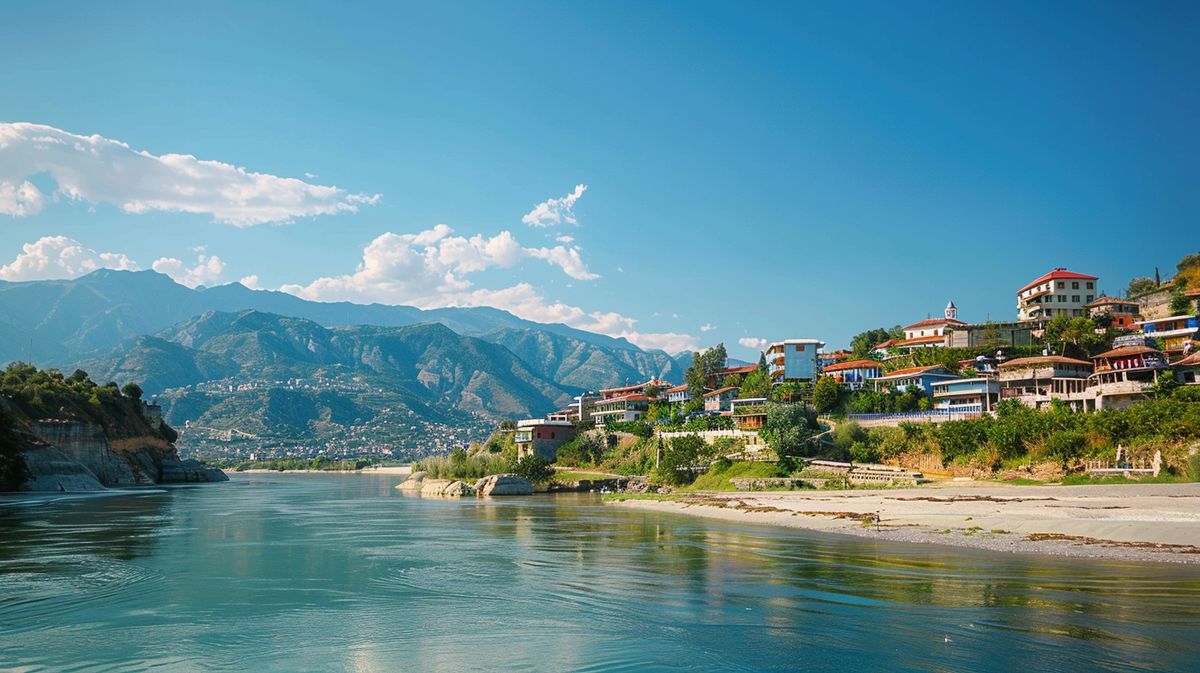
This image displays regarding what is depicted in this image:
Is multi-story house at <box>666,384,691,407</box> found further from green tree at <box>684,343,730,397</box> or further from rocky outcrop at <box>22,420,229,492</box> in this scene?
rocky outcrop at <box>22,420,229,492</box>

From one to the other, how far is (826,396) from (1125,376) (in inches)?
866

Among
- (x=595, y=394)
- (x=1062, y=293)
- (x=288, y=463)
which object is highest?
(x=1062, y=293)

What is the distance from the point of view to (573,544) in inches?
1243

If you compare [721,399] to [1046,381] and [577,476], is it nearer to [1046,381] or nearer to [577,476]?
[577,476]

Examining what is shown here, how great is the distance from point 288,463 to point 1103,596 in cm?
20428

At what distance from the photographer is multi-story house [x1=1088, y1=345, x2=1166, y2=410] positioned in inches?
1965

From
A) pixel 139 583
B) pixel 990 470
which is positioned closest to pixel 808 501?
pixel 990 470

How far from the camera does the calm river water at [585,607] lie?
1391 cm

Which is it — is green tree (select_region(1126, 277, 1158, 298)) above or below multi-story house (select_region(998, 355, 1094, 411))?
above

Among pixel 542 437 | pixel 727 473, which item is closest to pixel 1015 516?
pixel 727 473

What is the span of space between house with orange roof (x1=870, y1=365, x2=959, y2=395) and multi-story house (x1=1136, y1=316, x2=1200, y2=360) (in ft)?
51.2

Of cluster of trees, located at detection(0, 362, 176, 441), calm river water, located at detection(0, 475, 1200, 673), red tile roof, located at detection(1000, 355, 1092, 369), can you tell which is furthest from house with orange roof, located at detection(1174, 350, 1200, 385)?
cluster of trees, located at detection(0, 362, 176, 441)

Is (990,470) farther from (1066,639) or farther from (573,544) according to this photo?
(1066,639)

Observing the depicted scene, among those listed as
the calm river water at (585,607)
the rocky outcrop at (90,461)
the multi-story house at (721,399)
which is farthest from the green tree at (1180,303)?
the rocky outcrop at (90,461)
